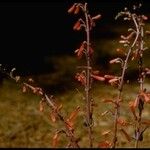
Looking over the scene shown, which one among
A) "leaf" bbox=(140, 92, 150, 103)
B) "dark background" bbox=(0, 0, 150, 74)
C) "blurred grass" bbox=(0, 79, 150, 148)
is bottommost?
"blurred grass" bbox=(0, 79, 150, 148)

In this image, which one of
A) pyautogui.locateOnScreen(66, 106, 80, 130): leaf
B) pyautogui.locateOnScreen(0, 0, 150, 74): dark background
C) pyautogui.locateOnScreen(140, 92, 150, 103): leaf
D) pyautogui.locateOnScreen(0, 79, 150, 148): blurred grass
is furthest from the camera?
pyautogui.locateOnScreen(0, 0, 150, 74): dark background

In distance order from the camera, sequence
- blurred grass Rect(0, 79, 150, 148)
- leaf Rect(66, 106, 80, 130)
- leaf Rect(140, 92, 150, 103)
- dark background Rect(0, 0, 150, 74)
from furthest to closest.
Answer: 1. dark background Rect(0, 0, 150, 74)
2. blurred grass Rect(0, 79, 150, 148)
3. leaf Rect(66, 106, 80, 130)
4. leaf Rect(140, 92, 150, 103)

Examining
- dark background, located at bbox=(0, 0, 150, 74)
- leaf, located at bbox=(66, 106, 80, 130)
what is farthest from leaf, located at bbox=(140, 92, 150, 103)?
dark background, located at bbox=(0, 0, 150, 74)

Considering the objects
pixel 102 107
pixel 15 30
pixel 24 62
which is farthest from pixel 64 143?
pixel 15 30

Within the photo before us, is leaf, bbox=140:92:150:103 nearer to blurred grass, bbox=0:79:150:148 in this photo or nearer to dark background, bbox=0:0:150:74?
blurred grass, bbox=0:79:150:148

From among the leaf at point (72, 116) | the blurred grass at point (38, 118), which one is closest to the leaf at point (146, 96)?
the leaf at point (72, 116)

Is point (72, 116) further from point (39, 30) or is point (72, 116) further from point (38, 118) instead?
point (39, 30)

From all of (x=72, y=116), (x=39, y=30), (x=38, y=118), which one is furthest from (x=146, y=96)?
(x=39, y=30)
